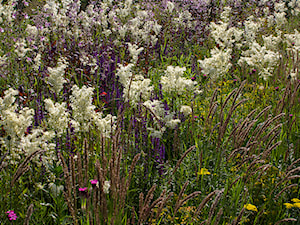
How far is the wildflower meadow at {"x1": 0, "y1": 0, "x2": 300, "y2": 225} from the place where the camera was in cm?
196

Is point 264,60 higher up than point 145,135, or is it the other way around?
point 264,60

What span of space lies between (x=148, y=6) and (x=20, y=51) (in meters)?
4.88

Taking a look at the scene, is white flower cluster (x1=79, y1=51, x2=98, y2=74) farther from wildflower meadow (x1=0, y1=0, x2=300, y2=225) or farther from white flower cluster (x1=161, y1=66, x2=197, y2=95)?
white flower cluster (x1=161, y1=66, x2=197, y2=95)

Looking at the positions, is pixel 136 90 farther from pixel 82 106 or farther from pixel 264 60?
pixel 264 60

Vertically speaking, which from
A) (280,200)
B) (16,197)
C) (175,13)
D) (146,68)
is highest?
(175,13)

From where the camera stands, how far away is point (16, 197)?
2.18 m

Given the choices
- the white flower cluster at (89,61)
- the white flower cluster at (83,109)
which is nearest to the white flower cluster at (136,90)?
the white flower cluster at (83,109)

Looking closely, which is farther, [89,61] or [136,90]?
[89,61]

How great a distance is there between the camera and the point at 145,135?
3.07 metres

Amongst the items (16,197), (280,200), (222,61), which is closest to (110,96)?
(222,61)

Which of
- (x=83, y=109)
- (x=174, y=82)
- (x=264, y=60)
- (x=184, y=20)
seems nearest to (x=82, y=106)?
(x=83, y=109)

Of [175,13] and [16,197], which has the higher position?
[175,13]

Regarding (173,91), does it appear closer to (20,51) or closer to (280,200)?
(280,200)

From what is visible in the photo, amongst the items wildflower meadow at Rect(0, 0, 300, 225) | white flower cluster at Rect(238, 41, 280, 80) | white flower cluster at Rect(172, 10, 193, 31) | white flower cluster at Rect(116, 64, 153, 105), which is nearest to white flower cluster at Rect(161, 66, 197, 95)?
wildflower meadow at Rect(0, 0, 300, 225)
